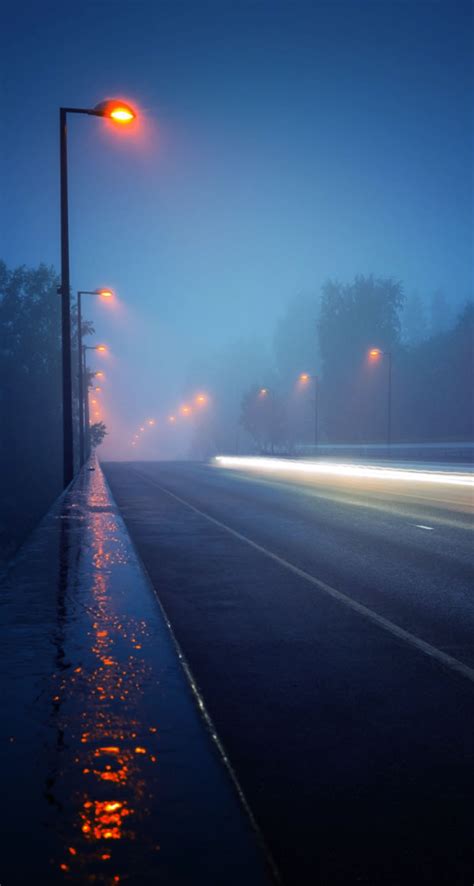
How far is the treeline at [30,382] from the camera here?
6962cm

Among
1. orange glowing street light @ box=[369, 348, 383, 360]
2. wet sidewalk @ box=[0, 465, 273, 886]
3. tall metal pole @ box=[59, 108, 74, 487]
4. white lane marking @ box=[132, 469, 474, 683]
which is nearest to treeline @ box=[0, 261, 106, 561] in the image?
orange glowing street light @ box=[369, 348, 383, 360]

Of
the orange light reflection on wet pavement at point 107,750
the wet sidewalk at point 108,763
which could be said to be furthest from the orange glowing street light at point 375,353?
the orange light reflection on wet pavement at point 107,750

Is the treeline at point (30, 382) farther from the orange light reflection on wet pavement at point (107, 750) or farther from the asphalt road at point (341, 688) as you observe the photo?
the orange light reflection on wet pavement at point (107, 750)

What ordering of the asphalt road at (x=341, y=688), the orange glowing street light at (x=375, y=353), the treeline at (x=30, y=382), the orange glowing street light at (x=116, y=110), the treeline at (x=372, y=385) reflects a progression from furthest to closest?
the treeline at (x=372, y=385) → the treeline at (x=30, y=382) → the orange glowing street light at (x=375, y=353) → the orange glowing street light at (x=116, y=110) → the asphalt road at (x=341, y=688)

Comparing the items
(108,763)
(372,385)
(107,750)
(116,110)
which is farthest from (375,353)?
(108,763)

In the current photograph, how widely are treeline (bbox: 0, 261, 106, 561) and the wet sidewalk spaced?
205 feet

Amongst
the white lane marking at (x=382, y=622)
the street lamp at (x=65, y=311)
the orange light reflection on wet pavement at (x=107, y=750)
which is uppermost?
the street lamp at (x=65, y=311)

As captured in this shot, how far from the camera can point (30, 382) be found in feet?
238

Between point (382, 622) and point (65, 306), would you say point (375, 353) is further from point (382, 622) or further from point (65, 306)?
point (382, 622)

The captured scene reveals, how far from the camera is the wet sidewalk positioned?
1933 mm

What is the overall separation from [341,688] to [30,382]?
71.6m

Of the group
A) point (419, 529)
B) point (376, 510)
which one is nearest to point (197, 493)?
point (376, 510)

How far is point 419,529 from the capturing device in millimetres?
13992

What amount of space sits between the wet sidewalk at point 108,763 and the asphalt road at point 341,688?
48 centimetres
